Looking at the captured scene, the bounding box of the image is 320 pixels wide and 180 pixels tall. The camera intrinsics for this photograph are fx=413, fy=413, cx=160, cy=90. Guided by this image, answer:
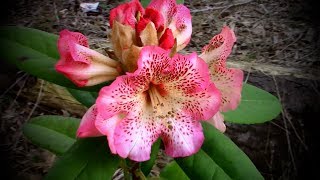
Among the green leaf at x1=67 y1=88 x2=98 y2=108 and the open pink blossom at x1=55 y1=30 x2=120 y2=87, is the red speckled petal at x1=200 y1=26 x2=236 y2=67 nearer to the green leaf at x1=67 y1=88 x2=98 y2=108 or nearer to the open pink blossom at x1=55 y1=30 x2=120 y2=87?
the open pink blossom at x1=55 y1=30 x2=120 y2=87

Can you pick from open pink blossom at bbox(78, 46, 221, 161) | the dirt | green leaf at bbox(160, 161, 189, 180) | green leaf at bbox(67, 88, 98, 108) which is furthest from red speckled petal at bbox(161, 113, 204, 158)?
the dirt

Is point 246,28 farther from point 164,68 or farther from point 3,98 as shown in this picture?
point 164,68

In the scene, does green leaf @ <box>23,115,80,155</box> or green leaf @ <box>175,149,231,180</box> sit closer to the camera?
green leaf @ <box>175,149,231,180</box>

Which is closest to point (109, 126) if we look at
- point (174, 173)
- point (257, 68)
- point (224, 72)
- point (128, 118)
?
point (128, 118)

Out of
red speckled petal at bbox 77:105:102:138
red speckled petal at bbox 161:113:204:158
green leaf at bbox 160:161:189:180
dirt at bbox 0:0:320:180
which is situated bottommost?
dirt at bbox 0:0:320:180

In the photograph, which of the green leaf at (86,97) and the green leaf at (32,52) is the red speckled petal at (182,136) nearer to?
the green leaf at (32,52)

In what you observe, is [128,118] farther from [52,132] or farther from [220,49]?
[52,132]

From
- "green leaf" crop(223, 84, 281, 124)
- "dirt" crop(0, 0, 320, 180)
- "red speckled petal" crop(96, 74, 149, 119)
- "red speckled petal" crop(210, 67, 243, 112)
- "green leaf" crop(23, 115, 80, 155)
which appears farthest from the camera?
"dirt" crop(0, 0, 320, 180)
